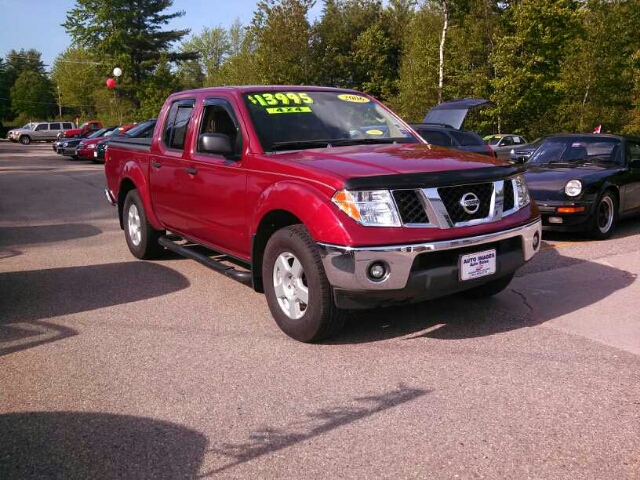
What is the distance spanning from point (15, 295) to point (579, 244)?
6622mm

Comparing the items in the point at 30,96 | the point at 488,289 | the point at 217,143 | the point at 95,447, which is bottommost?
the point at 95,447

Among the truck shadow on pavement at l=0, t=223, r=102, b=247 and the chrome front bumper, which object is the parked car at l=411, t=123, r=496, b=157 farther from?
the chrome front bumper

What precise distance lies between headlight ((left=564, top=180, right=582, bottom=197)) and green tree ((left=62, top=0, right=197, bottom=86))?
55.7m

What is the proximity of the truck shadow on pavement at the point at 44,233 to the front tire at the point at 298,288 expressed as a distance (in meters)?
5.39

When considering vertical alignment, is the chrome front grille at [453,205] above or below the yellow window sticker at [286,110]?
below

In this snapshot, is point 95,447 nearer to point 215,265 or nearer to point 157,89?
point 215,265

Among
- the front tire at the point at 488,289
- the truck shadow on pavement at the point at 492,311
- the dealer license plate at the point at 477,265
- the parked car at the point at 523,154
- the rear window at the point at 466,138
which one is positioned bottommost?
the truck shadow on pavement at the point at 492,311

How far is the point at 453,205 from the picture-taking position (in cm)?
425

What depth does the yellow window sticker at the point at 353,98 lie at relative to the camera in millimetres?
5785

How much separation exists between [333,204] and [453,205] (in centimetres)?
83

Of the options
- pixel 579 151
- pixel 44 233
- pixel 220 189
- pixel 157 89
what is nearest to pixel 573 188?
pixel 579 151

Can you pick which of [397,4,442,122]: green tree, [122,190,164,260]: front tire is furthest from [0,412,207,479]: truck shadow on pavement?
[397,4,442,122]: green tree

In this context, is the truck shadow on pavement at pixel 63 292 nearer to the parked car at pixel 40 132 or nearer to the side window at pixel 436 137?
the side window at pixel 436 137

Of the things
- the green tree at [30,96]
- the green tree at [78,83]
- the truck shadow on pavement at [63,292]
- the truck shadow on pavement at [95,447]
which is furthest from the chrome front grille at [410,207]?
the green tree at [30,96]
